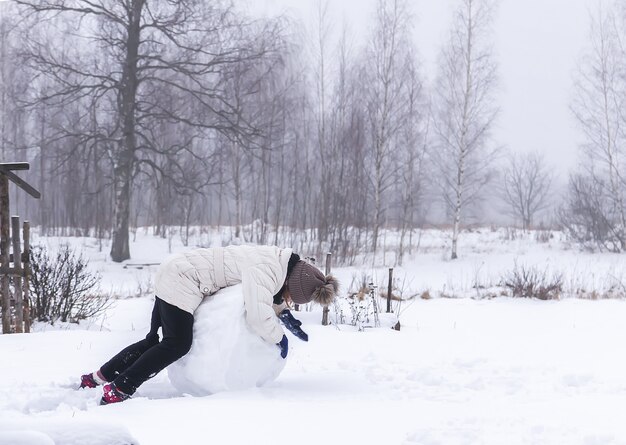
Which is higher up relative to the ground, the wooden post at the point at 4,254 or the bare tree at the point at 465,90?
the bare tree at the point at 465,90

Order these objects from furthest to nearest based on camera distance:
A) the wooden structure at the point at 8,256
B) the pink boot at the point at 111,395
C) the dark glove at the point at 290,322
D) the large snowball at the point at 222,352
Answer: the wooden structure at the point at 8,256 < the dark glove at the point at 290,322 < the large snowball at the point at 222,352 < the pink boot at the point at 111,395

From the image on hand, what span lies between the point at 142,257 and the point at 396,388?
47.3 feet

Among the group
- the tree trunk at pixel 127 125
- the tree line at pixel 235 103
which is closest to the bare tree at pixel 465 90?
the tree line at pixel 235 103

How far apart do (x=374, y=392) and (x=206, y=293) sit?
4.43ft

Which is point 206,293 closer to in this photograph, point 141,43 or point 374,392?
point 374,392

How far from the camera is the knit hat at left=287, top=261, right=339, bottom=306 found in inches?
143

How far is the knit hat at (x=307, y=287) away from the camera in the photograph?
3635 millimetres

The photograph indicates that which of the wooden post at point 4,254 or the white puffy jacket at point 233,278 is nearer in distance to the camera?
the white puffy jacket at point 233,278

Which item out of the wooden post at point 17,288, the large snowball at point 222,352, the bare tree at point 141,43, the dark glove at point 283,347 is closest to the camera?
the large snowball at point 222,352

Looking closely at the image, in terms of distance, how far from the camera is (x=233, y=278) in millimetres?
3699

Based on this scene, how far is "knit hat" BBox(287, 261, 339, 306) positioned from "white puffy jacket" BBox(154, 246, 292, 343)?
8cm

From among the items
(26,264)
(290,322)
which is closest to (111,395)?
(290,322)

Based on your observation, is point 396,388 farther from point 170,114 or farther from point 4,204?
point 170,114

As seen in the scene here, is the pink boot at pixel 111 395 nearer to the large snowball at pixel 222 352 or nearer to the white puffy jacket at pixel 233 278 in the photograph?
the large snowball at pixel 222 352
